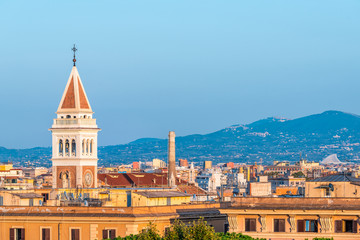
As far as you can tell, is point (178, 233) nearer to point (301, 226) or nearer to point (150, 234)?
point (150, 234)

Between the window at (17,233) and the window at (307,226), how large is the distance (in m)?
13.6

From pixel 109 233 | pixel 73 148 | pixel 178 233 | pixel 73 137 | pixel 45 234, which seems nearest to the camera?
pixel 178 233

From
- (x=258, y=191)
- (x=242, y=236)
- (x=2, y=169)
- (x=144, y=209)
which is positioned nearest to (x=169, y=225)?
(x=144, y=209)

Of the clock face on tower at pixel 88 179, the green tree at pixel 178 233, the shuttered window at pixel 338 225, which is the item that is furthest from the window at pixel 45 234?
the clock face on tower at pixel 88 179

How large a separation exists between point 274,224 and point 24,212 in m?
12.6

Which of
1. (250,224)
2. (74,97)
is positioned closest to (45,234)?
(250,224)

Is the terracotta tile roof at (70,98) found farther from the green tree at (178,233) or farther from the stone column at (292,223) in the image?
the green tree at (178,233)

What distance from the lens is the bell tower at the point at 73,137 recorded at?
100 meters

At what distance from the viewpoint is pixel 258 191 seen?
89.7 m

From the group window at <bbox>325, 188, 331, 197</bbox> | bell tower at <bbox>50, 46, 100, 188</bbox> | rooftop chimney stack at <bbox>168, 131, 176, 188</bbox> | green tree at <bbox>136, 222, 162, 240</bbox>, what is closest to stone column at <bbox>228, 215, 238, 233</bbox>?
green tree at <bbox>136, 222, 162, 240</bbox>

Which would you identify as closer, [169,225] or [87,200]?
[169,225]

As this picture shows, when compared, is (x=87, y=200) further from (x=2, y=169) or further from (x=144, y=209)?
(x=2, y=169)

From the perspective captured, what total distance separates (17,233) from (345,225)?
52.7 ft

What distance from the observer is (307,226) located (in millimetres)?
54781
